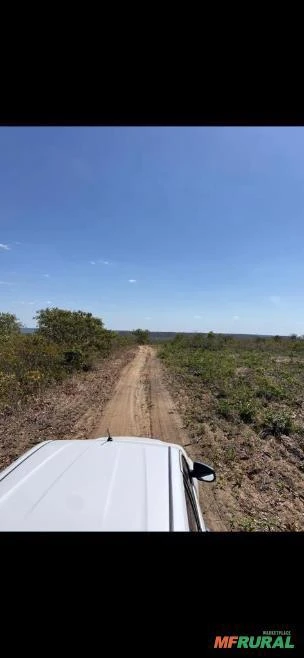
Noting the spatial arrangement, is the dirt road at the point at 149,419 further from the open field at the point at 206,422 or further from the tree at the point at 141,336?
the tree at the point at 141,336

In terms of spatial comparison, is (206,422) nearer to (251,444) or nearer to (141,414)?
(251,444)

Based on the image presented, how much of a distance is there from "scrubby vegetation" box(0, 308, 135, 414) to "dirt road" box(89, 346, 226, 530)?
8.80 feet

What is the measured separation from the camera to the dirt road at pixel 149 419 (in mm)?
4798

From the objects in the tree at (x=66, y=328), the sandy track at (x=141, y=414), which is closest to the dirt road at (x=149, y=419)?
the sandy track at (x=141, y=414)

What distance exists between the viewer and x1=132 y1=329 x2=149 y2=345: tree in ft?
208

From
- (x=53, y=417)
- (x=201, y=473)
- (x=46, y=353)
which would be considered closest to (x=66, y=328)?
(x=46, y=353)
